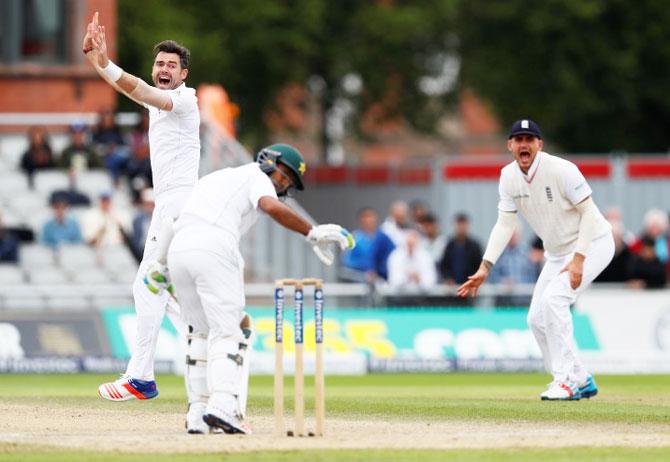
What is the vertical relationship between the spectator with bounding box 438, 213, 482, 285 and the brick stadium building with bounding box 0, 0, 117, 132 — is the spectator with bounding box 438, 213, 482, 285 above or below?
below

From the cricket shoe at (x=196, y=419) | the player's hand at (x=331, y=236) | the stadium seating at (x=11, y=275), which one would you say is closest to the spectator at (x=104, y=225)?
the stadium seating at (x=11, y=275)

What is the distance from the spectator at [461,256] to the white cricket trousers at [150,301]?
9.20 m

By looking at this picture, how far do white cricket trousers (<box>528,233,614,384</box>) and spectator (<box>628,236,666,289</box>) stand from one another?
26.5 ft

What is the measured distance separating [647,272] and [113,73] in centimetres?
1140

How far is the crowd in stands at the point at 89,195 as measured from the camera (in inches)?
886

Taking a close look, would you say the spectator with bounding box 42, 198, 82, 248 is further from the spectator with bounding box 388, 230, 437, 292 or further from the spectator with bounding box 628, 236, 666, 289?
the spectator with bounding box 628, 236, 666, 289

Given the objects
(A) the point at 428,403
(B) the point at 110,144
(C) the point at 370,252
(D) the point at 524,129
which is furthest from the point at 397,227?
(D) the point at 524,129

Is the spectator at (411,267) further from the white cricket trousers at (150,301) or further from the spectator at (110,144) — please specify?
the white cricket trousers at (150,301)

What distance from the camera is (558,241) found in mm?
13391

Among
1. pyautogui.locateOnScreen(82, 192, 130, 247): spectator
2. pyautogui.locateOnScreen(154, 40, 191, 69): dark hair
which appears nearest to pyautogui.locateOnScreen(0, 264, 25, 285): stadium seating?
pyautogui.locateOnScreen(82, 192, 130, 247): spectator

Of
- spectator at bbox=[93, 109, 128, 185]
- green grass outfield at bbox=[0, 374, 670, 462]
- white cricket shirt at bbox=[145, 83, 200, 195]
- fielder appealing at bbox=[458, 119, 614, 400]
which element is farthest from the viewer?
spectator at bbox=[93, 109, 128, 185]

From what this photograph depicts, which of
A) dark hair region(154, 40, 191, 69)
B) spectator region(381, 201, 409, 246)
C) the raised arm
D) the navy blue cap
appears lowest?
spectator region(381, 201, 409, 246)

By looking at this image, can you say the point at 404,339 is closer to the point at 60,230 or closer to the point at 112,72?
the point at 60,230

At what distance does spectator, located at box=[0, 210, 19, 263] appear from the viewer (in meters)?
22.4
